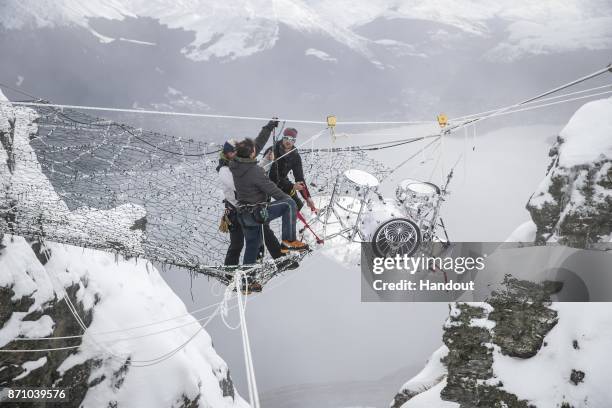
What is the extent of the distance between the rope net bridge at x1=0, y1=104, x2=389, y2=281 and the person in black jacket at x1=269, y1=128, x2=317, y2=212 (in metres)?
0.73

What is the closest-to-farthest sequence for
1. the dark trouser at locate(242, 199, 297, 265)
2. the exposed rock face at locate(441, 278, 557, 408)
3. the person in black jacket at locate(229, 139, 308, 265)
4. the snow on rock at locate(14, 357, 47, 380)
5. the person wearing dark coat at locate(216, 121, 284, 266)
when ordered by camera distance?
1. the person in black jacket at locate(229, 139, 308, 265)
2. the person wearing dark coat at locate(216, 121, 284, 266)
3. the dark trouser at locate(242, 199, 297, 265)
4. the exposed rock face at locate(441, 278, 557, 408)
5. the snow on rock at locate(14, 357, 47, 380)

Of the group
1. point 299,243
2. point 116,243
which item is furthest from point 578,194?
point 116,243

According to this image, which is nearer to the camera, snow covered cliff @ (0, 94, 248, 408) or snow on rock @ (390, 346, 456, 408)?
snow covered cliff @ (0, 94, 248, 408)

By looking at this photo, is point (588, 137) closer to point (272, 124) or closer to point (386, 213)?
point (386, 213)

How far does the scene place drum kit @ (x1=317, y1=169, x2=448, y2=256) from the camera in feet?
22.6

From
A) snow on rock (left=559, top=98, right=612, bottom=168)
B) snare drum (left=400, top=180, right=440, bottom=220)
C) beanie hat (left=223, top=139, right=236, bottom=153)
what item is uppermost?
snow on rock (left=559, top=98, right=612, bottom=168)

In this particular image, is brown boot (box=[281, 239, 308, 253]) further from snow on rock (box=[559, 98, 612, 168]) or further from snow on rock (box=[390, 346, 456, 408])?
snow on rock (box=[390, 346, 456, 408])

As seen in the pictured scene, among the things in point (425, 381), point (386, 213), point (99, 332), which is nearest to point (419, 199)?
point (386, 213)

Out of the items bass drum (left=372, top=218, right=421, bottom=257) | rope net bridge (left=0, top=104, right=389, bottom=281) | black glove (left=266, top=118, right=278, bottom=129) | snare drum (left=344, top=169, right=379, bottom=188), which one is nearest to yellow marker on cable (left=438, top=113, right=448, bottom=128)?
rope net bridge (left=0, top=104, right=389, bottom=281)

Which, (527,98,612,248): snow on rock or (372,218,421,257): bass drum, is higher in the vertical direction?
(527,98,612,248): snow on rock

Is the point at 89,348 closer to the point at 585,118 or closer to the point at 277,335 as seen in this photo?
the point at 585,118

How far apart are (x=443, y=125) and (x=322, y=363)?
276ft

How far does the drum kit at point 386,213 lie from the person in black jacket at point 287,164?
0.66 m

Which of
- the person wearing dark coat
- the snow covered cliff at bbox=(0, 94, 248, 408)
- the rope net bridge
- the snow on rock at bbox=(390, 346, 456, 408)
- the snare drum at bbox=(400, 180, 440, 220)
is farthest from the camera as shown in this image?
the snow on rock at bbox=(390, 346, 456, 408)
